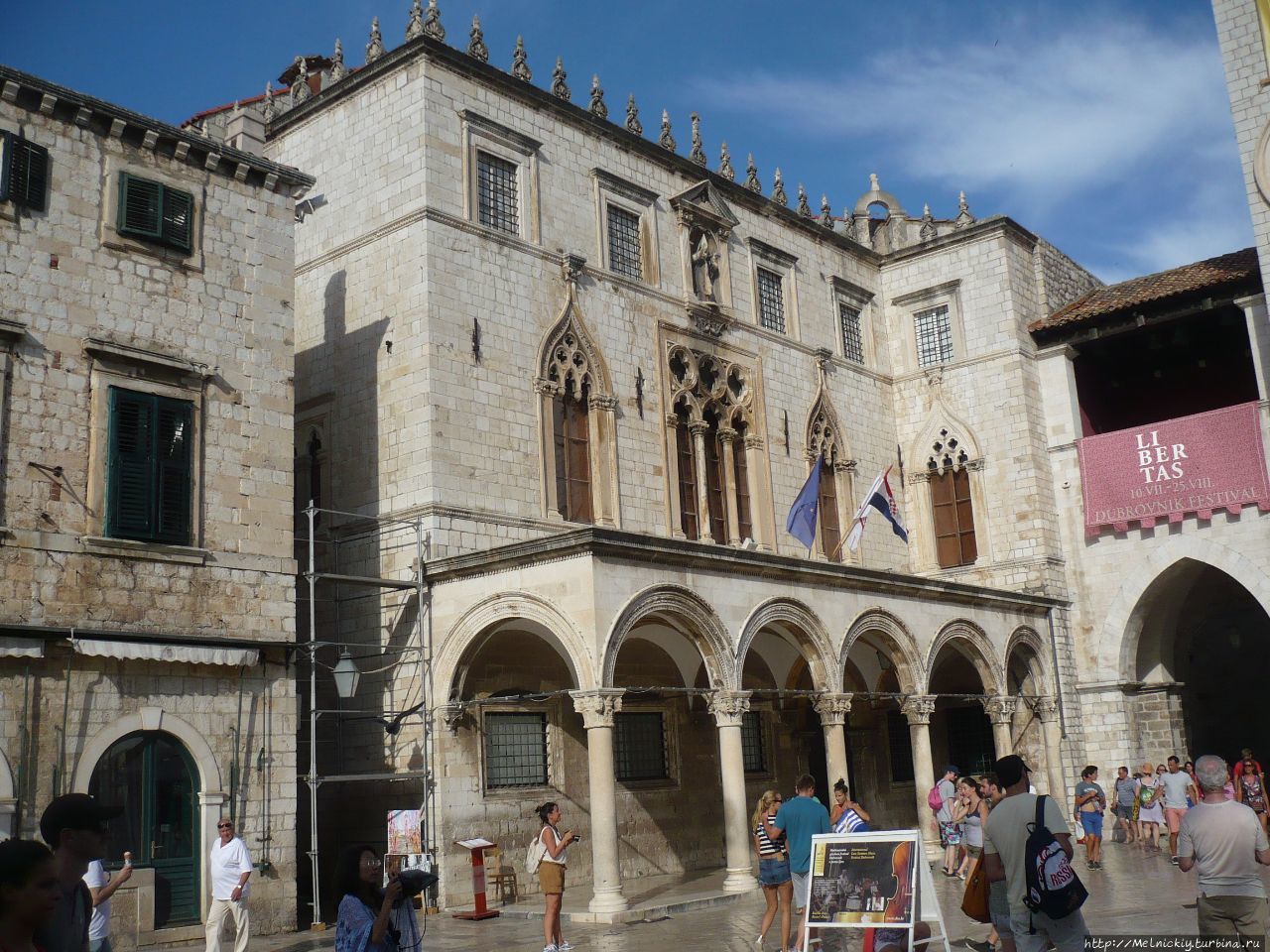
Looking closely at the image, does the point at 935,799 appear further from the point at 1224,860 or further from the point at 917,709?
the point at 1224,860

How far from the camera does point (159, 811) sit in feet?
49.1

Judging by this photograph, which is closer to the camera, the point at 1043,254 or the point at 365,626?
the point at 365,626

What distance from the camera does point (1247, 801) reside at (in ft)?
74.8

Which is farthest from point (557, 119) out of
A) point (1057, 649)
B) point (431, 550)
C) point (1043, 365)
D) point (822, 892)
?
point (822, 892)

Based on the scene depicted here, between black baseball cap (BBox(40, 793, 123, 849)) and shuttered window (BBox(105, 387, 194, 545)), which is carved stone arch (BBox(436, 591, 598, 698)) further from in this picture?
black baseball cap (BBox(40, 793, 123, 849))

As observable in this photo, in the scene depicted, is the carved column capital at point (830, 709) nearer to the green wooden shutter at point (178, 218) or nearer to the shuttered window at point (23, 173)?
the green wooden shutter at point (178, 218)

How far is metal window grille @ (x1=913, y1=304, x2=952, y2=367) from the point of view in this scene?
94.8 ft

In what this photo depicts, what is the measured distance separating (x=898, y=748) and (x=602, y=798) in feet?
42.5

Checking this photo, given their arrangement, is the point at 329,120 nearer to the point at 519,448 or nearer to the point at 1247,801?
the point at 519,448

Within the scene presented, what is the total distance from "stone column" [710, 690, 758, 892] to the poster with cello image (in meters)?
7.03

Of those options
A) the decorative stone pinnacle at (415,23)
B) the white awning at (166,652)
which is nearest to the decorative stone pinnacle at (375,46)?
the decorative stone pinnacle at (415,23)

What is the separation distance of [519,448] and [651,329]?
13.9 feet

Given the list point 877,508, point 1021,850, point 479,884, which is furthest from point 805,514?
point 1021,850

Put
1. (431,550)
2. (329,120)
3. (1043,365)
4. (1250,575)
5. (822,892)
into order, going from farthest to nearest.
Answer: (1043,365)
(1250,575)
(329,120)
(431,550)
(822,892)
